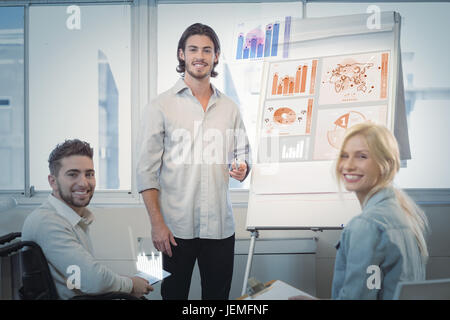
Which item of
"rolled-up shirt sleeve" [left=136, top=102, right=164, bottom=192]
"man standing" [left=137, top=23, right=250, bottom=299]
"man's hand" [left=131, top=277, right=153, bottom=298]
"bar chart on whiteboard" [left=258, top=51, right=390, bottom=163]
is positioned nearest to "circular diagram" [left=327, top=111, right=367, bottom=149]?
"bar chart on whiteboard" [left=258, top=51, right=390, bottom=163]

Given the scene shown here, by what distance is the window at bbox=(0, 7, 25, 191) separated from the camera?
1948mm

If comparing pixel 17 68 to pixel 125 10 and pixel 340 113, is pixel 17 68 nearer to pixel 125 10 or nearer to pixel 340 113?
pixel 125 10

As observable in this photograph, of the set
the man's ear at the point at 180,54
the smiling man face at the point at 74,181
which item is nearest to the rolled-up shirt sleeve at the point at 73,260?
the smiling man face at the point at 74,181

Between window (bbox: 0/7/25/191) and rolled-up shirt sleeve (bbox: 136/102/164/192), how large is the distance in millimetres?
847

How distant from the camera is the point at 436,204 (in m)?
2.05

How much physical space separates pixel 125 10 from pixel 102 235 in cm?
130

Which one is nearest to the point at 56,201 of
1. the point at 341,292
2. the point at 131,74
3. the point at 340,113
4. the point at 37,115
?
the point at 37,115

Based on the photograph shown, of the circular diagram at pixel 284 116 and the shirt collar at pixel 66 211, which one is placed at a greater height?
the circular diagram at pixel 284 116

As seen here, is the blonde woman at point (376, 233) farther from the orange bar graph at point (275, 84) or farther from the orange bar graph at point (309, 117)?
the orange bar graph at point (275, 84)

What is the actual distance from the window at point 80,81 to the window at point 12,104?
0.10 meters

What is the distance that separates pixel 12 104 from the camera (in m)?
2.04

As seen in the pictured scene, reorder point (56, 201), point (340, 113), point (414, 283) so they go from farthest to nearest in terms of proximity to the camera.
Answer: point (340, 113), point (56, 201), point (414, 283)

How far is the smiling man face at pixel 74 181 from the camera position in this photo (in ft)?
4.77

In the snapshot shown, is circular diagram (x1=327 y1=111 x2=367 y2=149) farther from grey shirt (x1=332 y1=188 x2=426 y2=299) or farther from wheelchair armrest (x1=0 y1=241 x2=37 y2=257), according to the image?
wheelchair armrest (x1=0 y1=241 x2=37 y2=257)
